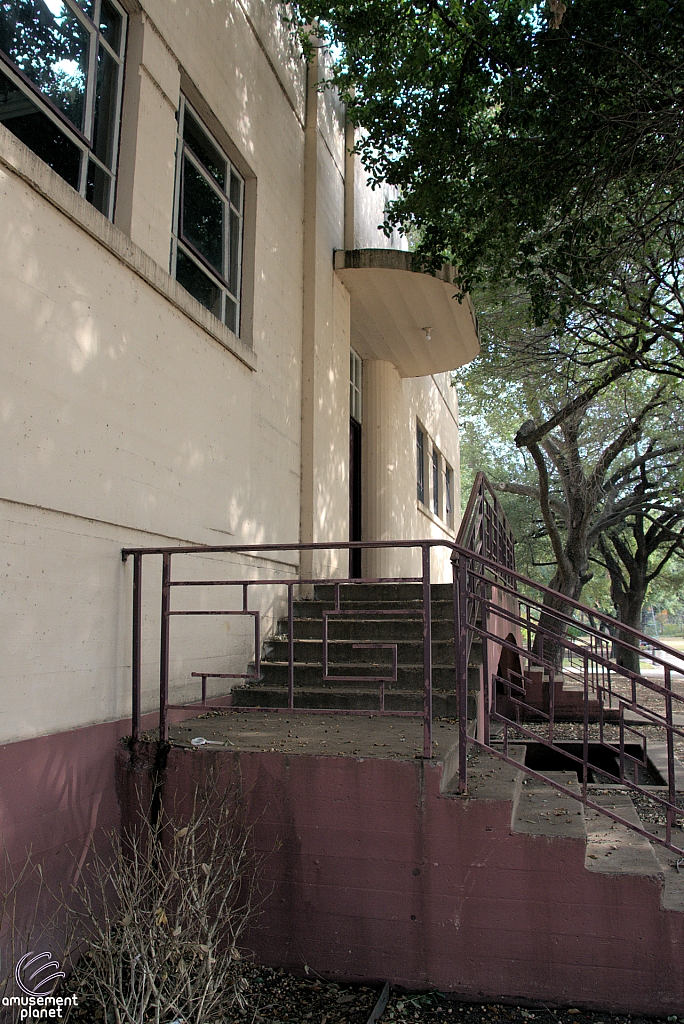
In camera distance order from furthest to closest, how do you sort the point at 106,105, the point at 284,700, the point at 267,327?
the point at 267,327, the point at 284,700, the point at 106,105

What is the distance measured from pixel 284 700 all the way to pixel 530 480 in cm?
1887

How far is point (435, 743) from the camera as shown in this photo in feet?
14.1

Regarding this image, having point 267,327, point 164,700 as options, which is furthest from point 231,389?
point 164,700

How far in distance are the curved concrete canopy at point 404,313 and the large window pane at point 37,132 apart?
4.75 m

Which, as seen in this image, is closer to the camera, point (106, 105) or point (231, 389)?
point (106, 105)

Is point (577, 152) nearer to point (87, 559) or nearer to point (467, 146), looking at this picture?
point (467, 146)

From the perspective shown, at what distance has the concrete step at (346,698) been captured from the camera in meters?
5.29

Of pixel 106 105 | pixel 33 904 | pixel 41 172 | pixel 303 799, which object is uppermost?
pixel 106 105

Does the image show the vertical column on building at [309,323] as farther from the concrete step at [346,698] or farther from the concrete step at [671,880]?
the concrete step at [671,880]

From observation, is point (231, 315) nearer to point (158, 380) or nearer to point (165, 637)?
point (158, 380)

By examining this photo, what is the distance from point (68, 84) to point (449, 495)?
577 inches

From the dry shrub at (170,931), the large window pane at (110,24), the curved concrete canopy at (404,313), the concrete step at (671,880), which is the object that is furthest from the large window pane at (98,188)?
the concrete step at (671,880)

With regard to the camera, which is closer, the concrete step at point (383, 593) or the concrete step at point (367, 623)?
the concrete step at point (367, 623)

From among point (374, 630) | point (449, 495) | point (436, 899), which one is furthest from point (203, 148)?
point (449, 495)
